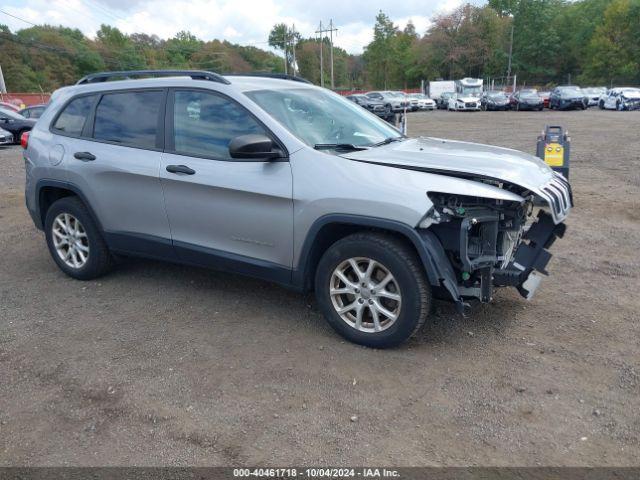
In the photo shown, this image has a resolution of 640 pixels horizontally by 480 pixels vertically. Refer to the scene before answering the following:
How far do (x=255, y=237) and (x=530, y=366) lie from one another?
6.85ft

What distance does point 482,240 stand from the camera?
3.63 m

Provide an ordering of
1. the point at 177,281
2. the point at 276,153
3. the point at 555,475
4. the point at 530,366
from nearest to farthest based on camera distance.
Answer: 1. the point at 555,475
2. the point at 530,366
3. the point at 276,153
4. the point at 177,281

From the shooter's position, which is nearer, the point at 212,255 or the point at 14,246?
the point at 212,255

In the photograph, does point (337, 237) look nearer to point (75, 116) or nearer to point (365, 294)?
point (365, 294)

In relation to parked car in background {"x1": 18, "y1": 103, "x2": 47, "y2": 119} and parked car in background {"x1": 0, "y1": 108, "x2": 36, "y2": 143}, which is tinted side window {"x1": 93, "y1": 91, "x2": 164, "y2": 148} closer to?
parked car in background {"x1": 0, "y1": 108, "x2": 36, "y2": 143}

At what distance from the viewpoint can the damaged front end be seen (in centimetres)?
352

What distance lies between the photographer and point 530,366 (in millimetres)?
3607

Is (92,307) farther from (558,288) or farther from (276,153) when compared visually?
(558,288)

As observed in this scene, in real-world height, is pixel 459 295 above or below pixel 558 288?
above

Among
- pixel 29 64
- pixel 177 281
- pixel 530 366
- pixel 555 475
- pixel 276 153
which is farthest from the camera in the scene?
pixel 29 64

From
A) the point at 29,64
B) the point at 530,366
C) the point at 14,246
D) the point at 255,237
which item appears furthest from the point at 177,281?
the point at 29,64

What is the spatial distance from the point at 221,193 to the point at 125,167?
1.04 meters

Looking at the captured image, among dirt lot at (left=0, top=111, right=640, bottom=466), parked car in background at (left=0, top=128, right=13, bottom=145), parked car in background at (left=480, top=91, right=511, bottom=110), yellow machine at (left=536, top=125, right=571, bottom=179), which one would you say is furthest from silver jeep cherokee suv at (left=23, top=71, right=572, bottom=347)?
parked car in background at (left=480, top=91, right=511, bottom=110)

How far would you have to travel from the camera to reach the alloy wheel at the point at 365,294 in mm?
3721
